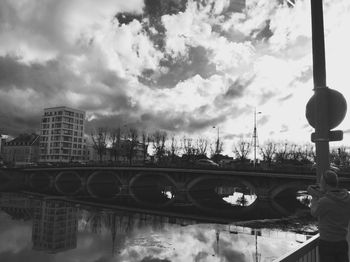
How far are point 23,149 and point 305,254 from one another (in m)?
156

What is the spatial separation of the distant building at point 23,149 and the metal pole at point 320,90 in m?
150

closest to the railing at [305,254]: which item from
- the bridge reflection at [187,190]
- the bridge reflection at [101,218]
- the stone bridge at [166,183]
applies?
the bridge reflection at [101,218]

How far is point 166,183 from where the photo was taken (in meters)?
78.7

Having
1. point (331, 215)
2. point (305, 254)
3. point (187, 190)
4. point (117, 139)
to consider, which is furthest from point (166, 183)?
point (331, 215)

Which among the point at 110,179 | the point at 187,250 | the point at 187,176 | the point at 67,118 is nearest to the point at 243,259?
the point at 187,250

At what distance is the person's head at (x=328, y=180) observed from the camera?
4.15 meters

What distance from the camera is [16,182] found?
80.8m

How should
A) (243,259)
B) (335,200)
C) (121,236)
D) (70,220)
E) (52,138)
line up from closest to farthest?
(335,200)
(243,259)
(121,236)
(70,220)
(52,138)

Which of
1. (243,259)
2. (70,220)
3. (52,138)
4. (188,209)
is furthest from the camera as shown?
(52,138)

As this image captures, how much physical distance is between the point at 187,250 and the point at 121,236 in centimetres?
575

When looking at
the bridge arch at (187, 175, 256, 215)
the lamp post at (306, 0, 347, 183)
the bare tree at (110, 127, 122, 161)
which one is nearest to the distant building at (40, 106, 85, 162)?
the bare tree at (110, 127, 122, 161)

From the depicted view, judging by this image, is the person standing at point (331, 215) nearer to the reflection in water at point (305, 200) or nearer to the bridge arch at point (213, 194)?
the bridge arch at point (213, 194)

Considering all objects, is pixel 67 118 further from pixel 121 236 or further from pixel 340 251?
pixel 340 251

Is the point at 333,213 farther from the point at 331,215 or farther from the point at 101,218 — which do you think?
the point at 101,218
